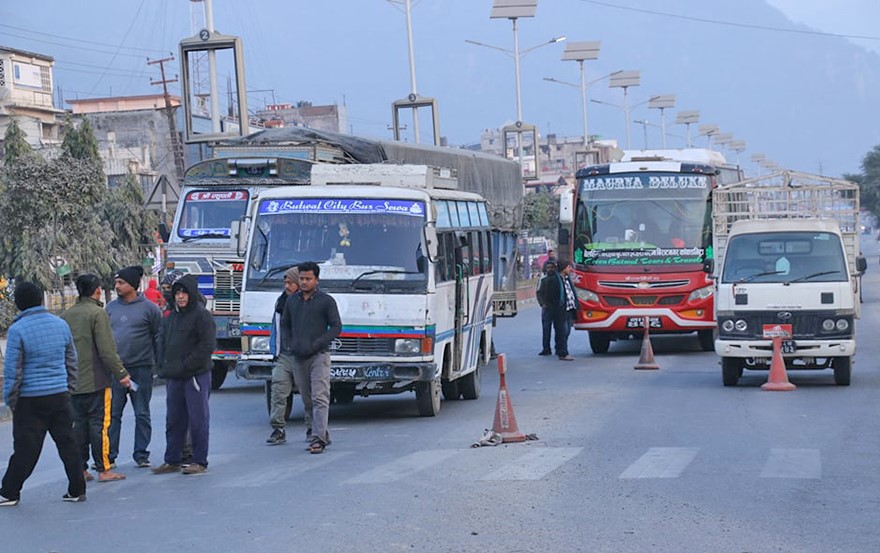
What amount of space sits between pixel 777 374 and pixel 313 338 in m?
7.16

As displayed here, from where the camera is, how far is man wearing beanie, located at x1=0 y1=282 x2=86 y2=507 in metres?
10.4

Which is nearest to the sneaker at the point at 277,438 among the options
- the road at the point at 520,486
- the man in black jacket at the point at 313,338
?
the road at the point at 520,486

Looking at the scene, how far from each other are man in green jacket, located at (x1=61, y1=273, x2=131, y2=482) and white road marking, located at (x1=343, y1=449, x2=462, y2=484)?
2131 millimetres

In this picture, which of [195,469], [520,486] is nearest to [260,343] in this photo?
[195,469]

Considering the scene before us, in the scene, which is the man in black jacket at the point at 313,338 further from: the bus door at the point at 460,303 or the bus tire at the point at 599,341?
the bus tire at the point at 599,341

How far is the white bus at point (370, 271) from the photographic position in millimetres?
A: 14961

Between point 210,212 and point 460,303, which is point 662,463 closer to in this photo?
point 460,303

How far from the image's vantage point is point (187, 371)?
39.5 ft

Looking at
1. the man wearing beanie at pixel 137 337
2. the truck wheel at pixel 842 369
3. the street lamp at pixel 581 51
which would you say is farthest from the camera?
the street lamp at pixel 581 51

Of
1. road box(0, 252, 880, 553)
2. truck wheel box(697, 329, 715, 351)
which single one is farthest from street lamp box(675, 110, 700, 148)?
road box(0, 252, 880, 553)

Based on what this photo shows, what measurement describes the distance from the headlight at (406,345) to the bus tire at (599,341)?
11487 millimetres

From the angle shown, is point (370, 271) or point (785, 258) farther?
point (785, 258)

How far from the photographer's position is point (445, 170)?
18.0m

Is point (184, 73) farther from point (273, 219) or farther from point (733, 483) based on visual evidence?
point (733, 483)
